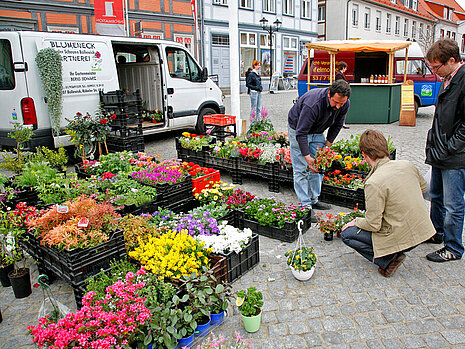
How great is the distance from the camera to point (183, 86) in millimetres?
10273

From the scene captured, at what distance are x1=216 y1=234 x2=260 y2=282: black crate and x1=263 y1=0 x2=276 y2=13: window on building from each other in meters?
28.0

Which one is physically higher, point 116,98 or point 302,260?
point 116,98

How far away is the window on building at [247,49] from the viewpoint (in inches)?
1101

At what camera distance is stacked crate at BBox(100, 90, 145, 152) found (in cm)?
828

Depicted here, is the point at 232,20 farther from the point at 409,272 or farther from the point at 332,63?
the point at 409,272

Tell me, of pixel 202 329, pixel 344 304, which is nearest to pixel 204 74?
pixel 344 304

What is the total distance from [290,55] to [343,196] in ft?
92.2

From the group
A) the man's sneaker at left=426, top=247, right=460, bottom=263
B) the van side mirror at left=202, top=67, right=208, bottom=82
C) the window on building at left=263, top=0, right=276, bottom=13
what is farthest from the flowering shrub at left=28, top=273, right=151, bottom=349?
the window on building at left=263, top=0, right=276, bottom=13

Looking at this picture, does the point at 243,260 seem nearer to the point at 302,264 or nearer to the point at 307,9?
the point at 302,264

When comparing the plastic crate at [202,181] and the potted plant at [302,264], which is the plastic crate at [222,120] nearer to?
the plastic crate at [202,181]

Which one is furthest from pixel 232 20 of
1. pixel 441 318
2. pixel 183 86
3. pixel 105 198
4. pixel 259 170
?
pixel 441 318

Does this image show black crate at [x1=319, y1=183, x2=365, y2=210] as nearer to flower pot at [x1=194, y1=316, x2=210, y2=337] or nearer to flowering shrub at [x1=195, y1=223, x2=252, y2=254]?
flowering shrub at [x1=195, y1=223, x2=252, y2=254]

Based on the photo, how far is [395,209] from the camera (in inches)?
141

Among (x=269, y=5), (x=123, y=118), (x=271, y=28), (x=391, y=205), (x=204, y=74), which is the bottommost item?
(x=391, y=205)
